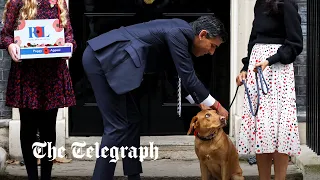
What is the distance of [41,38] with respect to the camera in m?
5.12

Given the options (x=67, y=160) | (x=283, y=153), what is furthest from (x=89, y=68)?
(x=67, y=160)

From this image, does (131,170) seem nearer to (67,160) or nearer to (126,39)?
(126,39)

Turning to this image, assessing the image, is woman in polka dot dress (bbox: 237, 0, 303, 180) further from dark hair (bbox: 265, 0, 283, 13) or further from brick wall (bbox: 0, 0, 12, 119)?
brick wall (bbox: 0, 0, 12, 119)

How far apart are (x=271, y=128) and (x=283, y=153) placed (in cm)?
23

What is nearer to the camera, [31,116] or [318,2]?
[31,116]

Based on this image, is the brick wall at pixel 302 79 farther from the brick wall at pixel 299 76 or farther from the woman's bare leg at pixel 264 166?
the woman's bare leg at pixel 264 166

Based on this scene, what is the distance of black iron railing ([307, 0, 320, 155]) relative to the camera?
6.10 metres

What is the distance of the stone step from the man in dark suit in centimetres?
137

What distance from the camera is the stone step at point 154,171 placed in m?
6.08

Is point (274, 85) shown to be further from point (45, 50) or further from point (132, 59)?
point (45, 50)

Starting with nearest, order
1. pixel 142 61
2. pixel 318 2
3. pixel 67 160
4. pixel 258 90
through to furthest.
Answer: pixel 142 61 < pixel 258 90 < pixel 318 2 < pixel 67 160

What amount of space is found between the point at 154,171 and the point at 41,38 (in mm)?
1859

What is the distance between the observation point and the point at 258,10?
520 cm

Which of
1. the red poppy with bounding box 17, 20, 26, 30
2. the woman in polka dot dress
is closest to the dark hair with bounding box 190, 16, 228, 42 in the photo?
the woman in polka dot dress
